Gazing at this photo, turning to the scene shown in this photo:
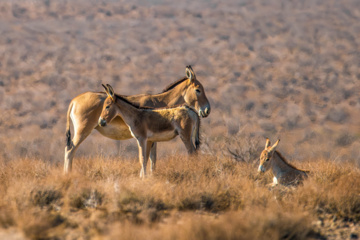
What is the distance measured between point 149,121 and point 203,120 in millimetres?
16947

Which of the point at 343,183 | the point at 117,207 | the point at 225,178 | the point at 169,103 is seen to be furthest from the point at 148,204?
the point at 169,103

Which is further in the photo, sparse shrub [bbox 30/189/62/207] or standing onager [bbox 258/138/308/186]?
standing onager [bbox 258/138/308/186]

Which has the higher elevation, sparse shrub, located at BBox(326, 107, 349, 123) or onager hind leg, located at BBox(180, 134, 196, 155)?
onager hind leg, located at BBox(180, 134, 196, 155)

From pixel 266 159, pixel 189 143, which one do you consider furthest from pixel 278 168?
pixel 189 143

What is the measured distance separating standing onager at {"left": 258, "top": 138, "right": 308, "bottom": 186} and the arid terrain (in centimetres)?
42

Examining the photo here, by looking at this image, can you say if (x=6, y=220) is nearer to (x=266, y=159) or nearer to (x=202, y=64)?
(x=266, y=159)

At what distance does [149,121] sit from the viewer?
33.1ft

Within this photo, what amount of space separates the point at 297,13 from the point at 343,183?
4148 cm

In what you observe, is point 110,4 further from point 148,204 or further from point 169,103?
point 148,204

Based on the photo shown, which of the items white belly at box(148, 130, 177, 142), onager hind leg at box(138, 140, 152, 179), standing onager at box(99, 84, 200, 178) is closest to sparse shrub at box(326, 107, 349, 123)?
standing onager at box(99, 84, 200, 178)

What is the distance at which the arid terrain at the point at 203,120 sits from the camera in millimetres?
7176

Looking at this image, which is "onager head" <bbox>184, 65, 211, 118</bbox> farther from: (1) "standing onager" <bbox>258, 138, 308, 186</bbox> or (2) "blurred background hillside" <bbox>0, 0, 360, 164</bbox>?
(2) "blurred background hillside" <bbox>0, 0, 360, 164</bbox>

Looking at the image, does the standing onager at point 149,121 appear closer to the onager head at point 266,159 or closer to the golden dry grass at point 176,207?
the golden dry grass at point 176,207

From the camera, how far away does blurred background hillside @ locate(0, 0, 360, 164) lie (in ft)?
82.8
